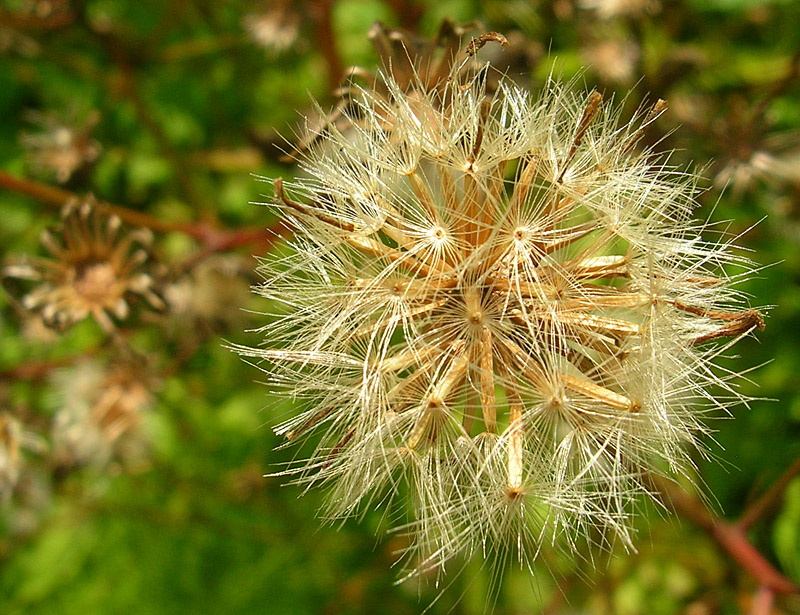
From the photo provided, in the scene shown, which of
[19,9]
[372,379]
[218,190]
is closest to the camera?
[372,379]

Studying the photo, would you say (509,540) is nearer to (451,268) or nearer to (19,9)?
(451,268)

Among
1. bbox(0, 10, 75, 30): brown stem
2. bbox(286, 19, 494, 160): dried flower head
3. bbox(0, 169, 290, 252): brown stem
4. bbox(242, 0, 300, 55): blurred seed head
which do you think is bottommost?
bbox(0, 169, 290, 252): brown stem

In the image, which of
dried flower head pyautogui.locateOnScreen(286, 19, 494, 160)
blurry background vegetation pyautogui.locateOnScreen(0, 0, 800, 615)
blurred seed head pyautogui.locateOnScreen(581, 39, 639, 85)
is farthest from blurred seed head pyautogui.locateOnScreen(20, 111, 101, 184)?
blurred seed head pyautogui.locateOnScreen(581, 39, 639, 85)

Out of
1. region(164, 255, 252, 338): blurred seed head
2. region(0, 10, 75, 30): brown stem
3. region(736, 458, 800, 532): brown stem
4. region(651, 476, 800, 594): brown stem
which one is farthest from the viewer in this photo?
region(0, 10, 75, 30): brown stem

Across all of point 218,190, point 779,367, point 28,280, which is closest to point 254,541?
point 28,280

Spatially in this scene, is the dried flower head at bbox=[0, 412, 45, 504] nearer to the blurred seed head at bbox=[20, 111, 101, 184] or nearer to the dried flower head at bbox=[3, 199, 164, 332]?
the dried flower head at bbox=[3, 199, 164, 332]

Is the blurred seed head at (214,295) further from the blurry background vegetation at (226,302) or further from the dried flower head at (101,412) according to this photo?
the dried flower head at (101,412)
